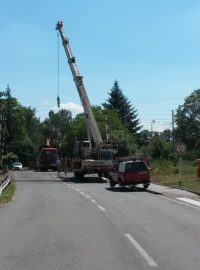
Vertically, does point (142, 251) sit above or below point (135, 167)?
below

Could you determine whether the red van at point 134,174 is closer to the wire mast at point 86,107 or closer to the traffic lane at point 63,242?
the wire mast at point 86,107

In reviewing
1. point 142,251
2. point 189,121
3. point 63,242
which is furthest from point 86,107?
point 189,121

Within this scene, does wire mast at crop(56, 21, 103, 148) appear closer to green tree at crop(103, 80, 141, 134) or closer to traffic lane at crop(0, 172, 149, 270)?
traffic lane at crop(0, 172, 149, 270)

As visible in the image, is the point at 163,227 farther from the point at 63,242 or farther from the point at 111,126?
the point at 111,126

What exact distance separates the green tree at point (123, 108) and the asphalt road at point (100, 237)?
91.8 m

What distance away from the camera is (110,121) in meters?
105

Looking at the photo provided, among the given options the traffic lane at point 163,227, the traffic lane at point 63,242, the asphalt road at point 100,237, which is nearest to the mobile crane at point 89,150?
the traffic lane at point 163,227

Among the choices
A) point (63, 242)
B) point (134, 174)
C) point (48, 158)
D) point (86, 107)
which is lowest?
point (63, 242)

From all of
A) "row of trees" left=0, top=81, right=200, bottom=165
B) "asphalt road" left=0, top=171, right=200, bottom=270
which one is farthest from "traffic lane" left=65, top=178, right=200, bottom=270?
"row of trees" left=0, top=81, right=200, bottom=165

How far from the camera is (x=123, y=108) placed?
115m

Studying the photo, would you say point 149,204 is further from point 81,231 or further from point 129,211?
point 81,231

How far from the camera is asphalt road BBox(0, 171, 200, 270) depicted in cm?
996

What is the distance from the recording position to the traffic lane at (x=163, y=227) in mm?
10477

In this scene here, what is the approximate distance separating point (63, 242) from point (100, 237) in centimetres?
104
